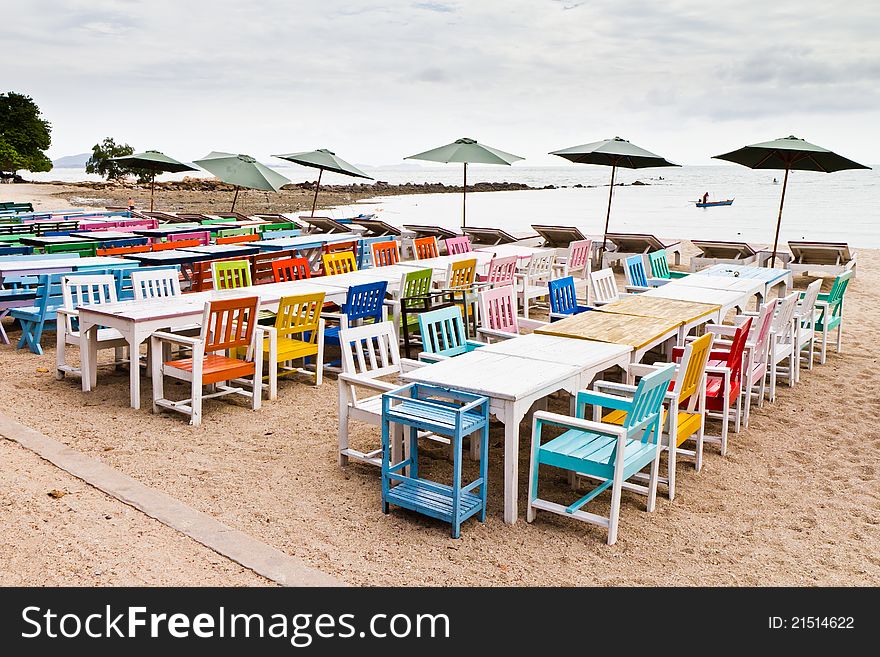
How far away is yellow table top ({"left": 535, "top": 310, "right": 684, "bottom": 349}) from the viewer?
16.2ft

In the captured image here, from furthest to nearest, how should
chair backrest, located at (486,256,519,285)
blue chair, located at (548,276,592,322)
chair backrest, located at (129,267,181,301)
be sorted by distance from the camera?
chair backrest, located at (486,256,519,285)
blue chair, located at (548,276,592,322)
chair backrest, located at (129,267,181,301)

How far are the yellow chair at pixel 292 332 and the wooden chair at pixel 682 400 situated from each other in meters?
2.49

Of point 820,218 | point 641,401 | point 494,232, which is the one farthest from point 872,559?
point 820,218

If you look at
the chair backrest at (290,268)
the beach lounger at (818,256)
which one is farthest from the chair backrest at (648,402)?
the beach lounger at (818,256)

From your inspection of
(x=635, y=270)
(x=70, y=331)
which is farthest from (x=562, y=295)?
(x=70, y=331)

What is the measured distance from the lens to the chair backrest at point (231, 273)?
726 centimetres

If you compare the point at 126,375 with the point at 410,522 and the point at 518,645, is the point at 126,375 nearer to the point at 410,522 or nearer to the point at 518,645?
the point at 410,522

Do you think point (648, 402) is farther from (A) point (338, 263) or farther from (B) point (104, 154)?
(B) point (104, 154)

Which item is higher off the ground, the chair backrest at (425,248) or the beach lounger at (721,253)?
the chair backrest at (425,248)

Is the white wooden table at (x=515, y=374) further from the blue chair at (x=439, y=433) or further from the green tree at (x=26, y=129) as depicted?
the green tree at (x=26, y=129)

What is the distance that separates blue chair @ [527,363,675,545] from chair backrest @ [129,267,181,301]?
12.4 ft

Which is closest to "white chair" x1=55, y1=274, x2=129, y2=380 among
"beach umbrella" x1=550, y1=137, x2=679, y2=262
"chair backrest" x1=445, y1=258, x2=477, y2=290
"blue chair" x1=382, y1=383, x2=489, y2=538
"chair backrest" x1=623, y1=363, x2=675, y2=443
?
"blue chair" x1=382, y1=383, x2=489, y2=538

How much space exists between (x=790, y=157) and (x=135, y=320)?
28.9ft

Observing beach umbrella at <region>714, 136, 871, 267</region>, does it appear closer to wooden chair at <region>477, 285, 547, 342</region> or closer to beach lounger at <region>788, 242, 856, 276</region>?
beach lounger at <region>788, 242, 856, 276</region>
